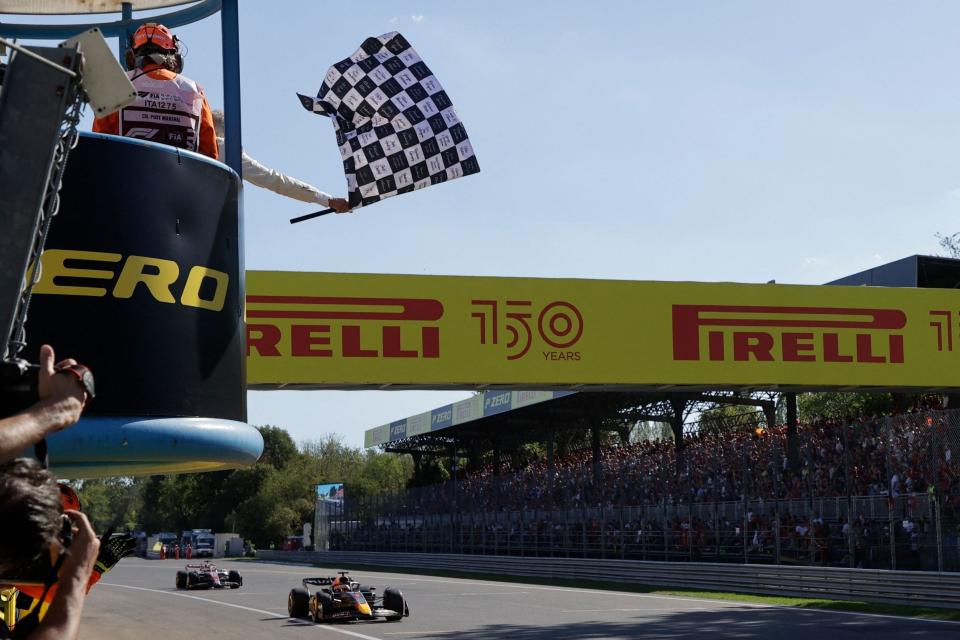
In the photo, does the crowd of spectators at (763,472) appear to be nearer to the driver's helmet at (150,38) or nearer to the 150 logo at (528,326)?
the 150 logo at (528,326)

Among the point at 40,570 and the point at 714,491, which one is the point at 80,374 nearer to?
the point at 40,570

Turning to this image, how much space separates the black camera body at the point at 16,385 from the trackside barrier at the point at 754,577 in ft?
57.9

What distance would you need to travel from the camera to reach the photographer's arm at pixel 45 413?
1688 mm

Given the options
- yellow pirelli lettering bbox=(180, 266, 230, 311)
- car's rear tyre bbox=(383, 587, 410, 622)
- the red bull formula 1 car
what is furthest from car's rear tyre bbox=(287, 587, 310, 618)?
yellow pirelli lettering bbox=(180, 266, 230, 311)

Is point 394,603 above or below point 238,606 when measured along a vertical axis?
above

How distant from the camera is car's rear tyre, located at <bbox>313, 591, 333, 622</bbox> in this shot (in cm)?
1803

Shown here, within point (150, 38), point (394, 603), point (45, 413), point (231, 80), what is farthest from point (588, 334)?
point (45, 413)

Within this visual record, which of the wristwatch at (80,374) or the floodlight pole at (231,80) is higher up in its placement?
the floodlight pole at (231,80)

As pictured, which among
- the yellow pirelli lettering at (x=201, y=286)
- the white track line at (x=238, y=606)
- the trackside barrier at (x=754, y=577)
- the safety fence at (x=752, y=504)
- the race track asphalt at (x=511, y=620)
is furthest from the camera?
the safety fence at (x=752, y=504)

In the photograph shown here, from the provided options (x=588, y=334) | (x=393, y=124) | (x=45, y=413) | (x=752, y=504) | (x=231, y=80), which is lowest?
(x=752, y=504)

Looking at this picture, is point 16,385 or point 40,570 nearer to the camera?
point 40,570

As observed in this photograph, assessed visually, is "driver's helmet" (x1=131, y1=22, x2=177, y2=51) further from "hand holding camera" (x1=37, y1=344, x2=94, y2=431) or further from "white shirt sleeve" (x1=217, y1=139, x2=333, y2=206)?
"hand holding camera" (x1=37, y1=344, x2=94, y2=431)

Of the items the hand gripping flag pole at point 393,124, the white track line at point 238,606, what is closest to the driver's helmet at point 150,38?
the hand gripping flag pole at point 393,124

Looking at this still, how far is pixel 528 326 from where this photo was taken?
18.7 meters
